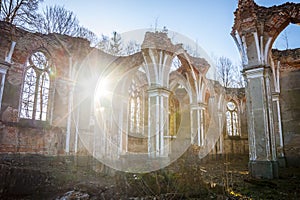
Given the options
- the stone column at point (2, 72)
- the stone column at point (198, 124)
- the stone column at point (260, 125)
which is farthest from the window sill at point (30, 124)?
the stone column at point (260, 125)

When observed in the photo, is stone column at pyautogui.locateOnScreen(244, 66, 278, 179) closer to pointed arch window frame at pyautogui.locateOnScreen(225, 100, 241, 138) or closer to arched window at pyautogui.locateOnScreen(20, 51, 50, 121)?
arched window at pyautogui.locateOnScreen(20, 51, 50, 121)

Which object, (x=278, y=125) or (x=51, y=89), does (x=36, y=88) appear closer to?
(x=51, y=89)

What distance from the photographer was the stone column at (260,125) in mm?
8586

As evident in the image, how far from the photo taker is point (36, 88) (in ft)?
42.8

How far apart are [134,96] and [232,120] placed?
9.80 meters

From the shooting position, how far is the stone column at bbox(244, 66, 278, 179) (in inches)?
338

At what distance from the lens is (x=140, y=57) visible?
14.5m

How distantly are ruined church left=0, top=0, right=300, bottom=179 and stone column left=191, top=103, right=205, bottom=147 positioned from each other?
0.23ft

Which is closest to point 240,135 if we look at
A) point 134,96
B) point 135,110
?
point 135,110

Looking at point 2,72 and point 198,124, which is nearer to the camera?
point 2,72

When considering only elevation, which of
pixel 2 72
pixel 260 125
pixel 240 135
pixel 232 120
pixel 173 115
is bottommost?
pixel 240 135

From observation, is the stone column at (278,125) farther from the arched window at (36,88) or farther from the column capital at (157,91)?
the arched window at (36,88)

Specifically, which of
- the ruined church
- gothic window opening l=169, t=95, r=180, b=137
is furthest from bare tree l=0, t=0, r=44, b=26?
gothic window opening l=169, t=95, r=180, b=137

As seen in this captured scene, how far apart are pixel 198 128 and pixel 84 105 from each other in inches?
312
